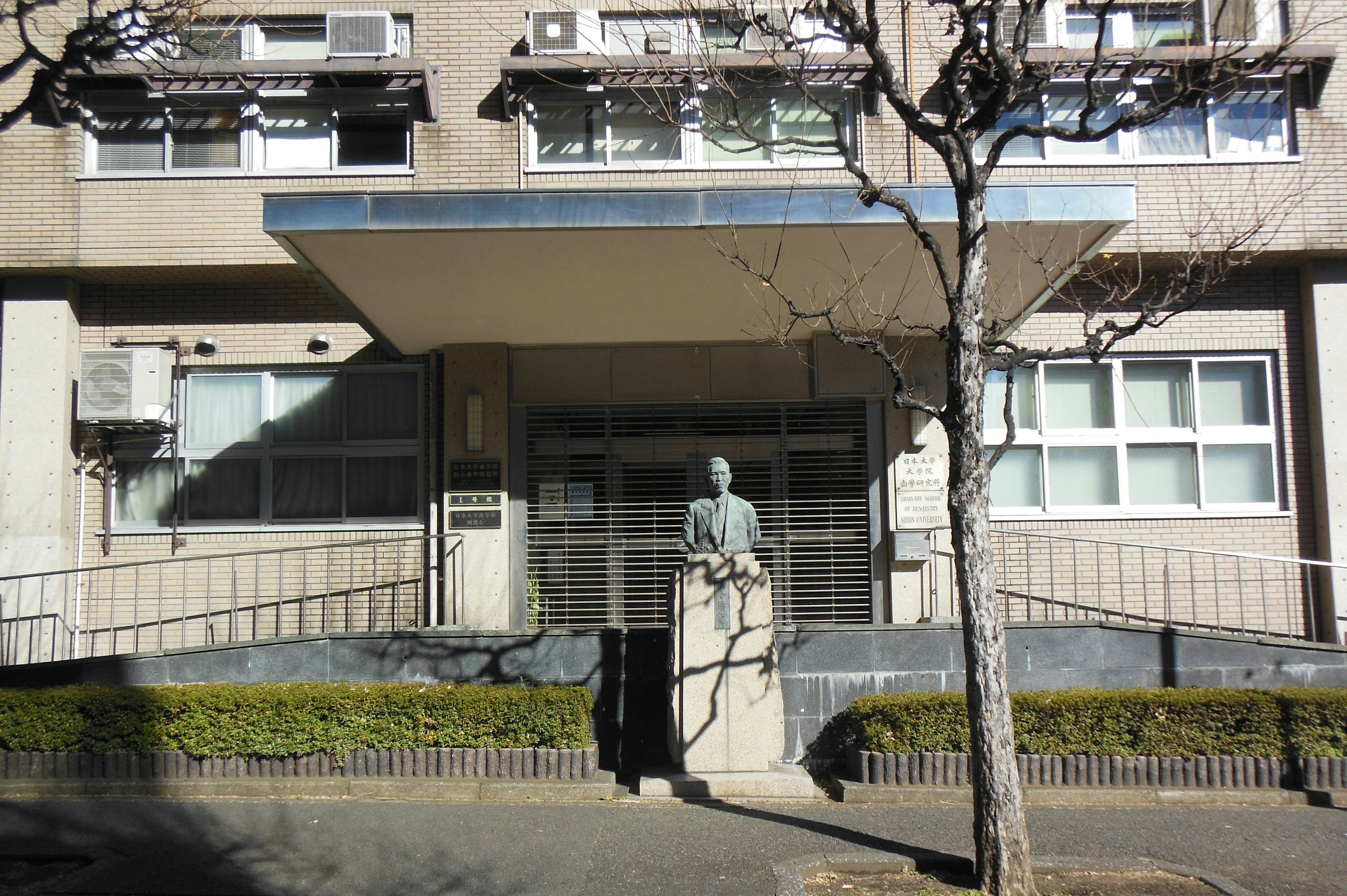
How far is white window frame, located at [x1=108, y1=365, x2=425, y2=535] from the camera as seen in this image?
1193 cm

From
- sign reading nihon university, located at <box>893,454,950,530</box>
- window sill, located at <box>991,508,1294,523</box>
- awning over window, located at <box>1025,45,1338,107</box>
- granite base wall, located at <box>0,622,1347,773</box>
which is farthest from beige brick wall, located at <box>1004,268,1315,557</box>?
granite base wall, located at <box>0,622,1347,773</box>

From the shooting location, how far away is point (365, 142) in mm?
12430

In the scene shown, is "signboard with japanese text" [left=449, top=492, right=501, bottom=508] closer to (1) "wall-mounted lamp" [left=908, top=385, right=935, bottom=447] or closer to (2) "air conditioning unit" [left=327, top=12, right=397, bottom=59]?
(1) "wall-mounted lamp" [left=908, top=385, right=935, bottom=447]

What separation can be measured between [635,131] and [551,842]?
8.67 m

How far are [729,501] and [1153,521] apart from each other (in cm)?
610

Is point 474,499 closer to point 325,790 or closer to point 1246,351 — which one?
point 325,790

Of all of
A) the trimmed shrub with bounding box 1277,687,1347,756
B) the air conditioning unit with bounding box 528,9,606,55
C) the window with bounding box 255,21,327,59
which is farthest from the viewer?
the window with bounding box 255,21,327,59

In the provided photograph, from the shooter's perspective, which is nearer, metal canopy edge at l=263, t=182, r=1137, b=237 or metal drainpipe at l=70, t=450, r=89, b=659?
metal canopy edge at l=263, t=182, r=1137, b=237

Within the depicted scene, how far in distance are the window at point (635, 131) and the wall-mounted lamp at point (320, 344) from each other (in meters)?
3.21

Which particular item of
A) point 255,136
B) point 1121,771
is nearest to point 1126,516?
point 1121,771

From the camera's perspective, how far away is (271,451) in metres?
12.1

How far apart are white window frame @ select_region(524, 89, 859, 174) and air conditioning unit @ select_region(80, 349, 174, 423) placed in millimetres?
4894

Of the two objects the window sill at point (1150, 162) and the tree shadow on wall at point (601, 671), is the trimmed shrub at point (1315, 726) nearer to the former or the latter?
the tree shadow on wall at point (601, 671)

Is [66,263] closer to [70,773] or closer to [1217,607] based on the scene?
[70,773]
